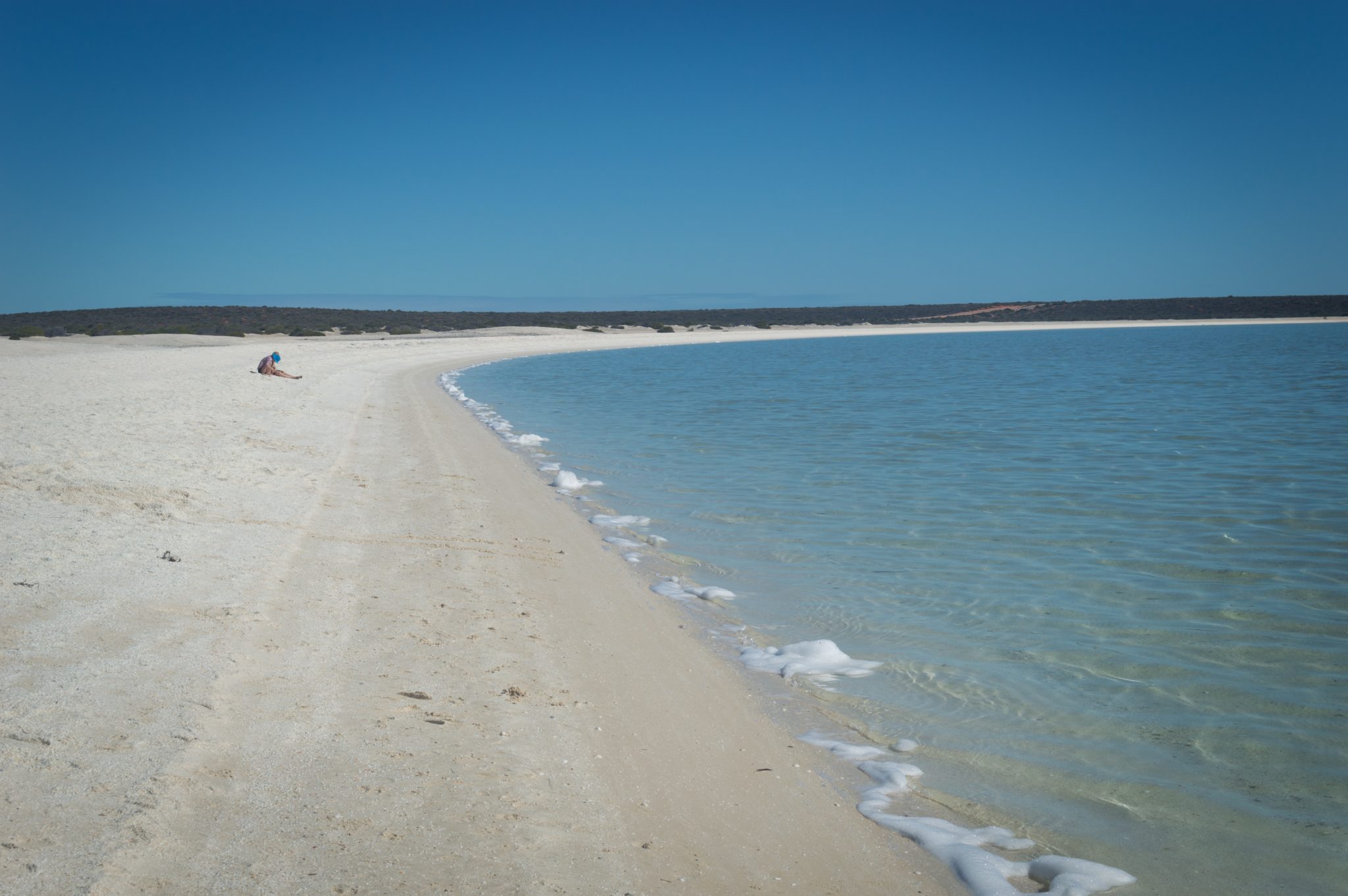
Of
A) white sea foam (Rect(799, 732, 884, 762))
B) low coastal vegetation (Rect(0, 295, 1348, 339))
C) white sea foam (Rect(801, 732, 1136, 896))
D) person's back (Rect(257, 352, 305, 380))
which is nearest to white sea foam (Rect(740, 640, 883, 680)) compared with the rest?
white sea foam (Rect(799, 732, 884, 762))

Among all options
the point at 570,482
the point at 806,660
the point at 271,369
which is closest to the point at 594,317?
the point at 271,369

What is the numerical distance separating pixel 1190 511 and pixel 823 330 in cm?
7276

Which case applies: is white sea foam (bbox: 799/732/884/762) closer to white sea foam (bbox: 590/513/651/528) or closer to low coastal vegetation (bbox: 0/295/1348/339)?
white sea foam (bbox: 590/513/651/528)

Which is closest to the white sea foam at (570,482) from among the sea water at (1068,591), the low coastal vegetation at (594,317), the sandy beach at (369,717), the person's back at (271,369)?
the sea water at (1068,591)

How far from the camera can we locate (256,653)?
4.29 meters

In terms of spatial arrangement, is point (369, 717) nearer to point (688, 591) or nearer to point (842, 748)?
point (842, 748)

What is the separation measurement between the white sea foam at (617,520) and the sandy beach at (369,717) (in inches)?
9.0

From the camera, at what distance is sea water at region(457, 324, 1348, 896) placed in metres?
3.56

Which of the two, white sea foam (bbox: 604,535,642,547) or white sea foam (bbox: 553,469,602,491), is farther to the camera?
white sea foam (bbox: 553,469,602,491)

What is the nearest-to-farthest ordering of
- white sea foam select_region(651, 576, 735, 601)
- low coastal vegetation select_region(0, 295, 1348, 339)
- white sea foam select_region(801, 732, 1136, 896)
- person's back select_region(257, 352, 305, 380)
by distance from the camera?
1. white sea foam select_region(801, 732, 1136, 896)
2. white sea foam select_region(651, 576, 735, 601)
3. person's back select_region(257, 352, 305, 380)
4. low coastal vegetation select_region(0, 295, 1348, 339)

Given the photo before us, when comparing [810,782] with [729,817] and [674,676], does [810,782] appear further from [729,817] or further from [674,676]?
[674,676]

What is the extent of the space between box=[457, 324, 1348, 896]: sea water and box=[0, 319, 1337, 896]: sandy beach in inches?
30.6

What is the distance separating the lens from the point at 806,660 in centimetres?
492

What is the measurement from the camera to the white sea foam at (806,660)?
15.7 feet
